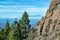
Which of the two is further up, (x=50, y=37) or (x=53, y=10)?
(x=53, y=10)

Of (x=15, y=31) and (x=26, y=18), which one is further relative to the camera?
(x=26, y=18)

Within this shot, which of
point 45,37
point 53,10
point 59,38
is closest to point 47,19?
point 53,10

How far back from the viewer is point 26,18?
250 ft

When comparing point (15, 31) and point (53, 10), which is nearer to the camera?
point (53, 10)

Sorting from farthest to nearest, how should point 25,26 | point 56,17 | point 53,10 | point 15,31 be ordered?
point 25,26
point 15,31
point 53,10
point 56,17

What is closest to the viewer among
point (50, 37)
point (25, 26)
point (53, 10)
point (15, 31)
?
point (50, 37)

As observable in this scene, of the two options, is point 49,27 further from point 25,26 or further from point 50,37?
point 25,26

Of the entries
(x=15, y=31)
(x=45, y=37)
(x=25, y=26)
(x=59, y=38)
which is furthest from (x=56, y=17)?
(x=25, y=26)

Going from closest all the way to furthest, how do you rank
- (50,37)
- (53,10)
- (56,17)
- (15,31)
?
(50,37), (56,17), (53,10), (15,31)

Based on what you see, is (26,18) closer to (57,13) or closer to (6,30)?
(6,30)

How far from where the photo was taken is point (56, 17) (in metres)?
36.0

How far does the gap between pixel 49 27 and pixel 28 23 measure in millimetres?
41432

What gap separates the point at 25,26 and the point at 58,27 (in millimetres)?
42189

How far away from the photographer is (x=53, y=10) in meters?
38.6
